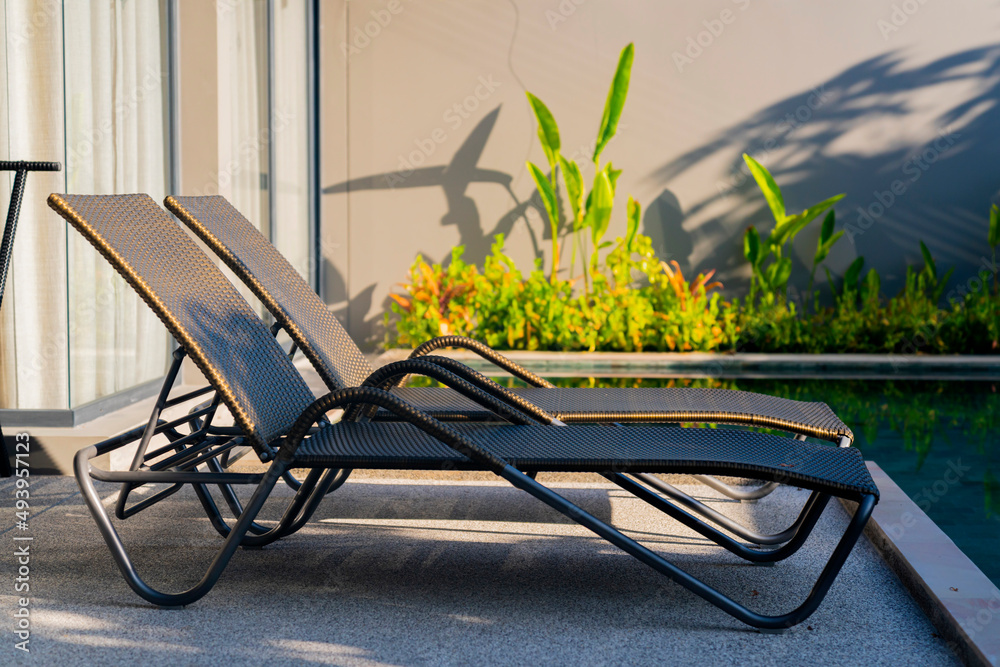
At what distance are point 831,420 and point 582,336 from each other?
416 centimetres

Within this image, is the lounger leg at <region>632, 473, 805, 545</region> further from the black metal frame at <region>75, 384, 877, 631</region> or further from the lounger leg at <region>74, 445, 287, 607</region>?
the lounger leg at <region>74, 445, 287, 607</region>

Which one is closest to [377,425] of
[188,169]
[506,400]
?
[506,400]

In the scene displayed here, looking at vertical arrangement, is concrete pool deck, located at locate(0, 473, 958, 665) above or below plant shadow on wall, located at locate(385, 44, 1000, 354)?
below

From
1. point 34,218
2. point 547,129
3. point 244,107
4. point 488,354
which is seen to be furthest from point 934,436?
point 244,107

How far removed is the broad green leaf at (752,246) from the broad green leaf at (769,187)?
22cm

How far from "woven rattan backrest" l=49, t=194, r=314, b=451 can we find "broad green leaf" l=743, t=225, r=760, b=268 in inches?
218

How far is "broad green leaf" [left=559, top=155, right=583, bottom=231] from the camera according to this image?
22.7 ft

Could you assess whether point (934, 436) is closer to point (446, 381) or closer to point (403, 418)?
point (446, 381)

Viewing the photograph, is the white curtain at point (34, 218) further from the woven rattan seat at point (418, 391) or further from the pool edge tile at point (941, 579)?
the pool edge tile at point (941, 579)

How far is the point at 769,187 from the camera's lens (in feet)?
23.4

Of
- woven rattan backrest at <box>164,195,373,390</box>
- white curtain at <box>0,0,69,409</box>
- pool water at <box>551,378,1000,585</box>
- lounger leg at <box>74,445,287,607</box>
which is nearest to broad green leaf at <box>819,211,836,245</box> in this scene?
pool water at <box>551,378,1000,585</box>

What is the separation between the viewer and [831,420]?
241 centimetres

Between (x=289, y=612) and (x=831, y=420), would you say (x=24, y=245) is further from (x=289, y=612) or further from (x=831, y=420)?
(x=831, y=420)

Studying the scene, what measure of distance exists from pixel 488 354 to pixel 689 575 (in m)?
1.26
